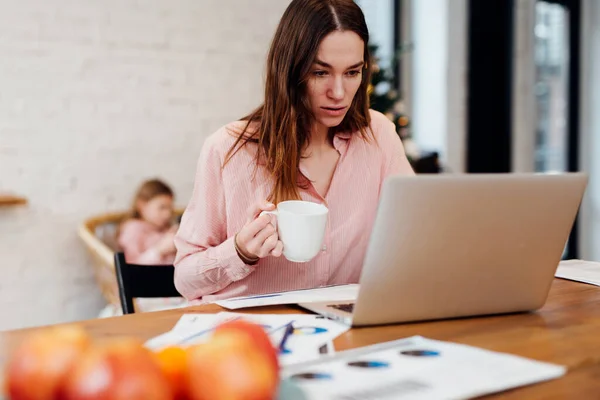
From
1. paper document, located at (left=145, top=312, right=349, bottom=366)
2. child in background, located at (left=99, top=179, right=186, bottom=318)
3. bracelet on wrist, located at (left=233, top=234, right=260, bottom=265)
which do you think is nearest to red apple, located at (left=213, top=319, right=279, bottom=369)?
paper document, located at (left=145, top=312, right=349, bottom=366)

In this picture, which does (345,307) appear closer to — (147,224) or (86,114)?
(147,224)

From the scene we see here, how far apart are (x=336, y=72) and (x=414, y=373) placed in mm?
801

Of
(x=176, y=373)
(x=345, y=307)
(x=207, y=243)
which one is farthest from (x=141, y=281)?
(x=176, y=373)

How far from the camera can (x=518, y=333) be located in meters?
0.90

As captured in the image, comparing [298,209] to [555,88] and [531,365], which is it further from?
[555,88]

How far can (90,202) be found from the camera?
3156 mm

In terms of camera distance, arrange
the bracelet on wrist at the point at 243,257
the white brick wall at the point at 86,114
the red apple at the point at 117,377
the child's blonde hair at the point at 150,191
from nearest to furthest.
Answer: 1. the red apple at the point at 117,377
2. the bracelet on wrist at the point at 243,257
3. the white brick wall at the point at 86,114
4. the child's blonde hair at the point at 150,191

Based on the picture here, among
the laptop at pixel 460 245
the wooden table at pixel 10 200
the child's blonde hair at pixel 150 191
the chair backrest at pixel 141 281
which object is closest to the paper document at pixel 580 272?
the laptop at pixel 460 245

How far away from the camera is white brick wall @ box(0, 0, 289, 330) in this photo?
297 cm

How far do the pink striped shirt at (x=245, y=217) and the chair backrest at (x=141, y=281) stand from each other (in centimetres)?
6

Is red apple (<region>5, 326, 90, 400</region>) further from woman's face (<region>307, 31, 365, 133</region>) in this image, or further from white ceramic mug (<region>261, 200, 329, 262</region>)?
woman's face (<region>307, 31, 365, 133</region>)

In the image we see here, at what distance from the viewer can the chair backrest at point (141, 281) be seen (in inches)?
53.7

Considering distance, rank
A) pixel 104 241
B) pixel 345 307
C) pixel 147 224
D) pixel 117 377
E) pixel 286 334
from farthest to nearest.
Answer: pixel 104 241 → pixel 147 224 → pixel 345 307 → pixel 286 334 → pixel 117 377

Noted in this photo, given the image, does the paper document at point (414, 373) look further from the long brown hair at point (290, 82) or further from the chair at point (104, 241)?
the chair at point (104, 241)
